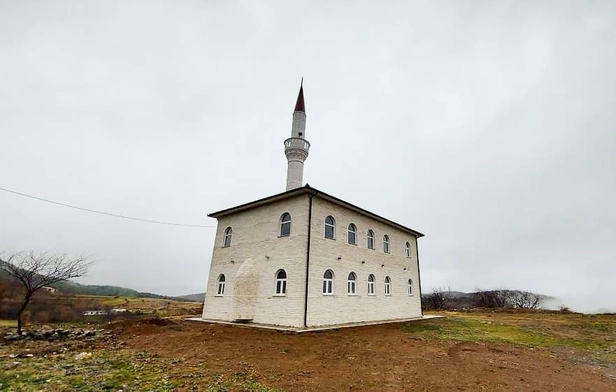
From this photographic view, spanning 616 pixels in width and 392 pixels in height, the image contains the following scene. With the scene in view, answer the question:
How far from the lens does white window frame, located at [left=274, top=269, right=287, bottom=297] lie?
14.5 metres

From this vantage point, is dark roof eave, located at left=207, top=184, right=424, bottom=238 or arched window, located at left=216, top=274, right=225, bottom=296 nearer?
dark roof eave, located at left=207, top=184, right=424, bottom=238

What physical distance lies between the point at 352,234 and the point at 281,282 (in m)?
5.30

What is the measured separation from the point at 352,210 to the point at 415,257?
9.85 meters

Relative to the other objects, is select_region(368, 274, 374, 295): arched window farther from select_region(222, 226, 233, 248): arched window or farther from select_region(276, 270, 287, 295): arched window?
select_region(222, 226, 233, 248): arched window

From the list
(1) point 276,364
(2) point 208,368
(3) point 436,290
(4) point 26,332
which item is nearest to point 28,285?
(4) point 26,332

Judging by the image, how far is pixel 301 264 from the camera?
1412cm

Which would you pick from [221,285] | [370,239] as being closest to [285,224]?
[221,285]

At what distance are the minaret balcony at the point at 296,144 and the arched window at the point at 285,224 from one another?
6992mm

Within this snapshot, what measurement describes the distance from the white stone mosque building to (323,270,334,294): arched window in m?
0.05

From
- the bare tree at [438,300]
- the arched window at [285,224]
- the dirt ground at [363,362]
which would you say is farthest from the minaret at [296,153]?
the bare tree at [438,300]

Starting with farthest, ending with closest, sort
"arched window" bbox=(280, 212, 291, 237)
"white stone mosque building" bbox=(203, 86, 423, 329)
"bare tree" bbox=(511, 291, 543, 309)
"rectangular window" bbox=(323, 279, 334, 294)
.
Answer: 1. "bare tree" bbox=(511, 291, 543, 309)
2. "arched window" bbox=(280, 212, 291, 237)
3. "rectangular window" bbox=(323, 279, 334, 294)
4. "white stone mosque building" bbox=(203, 86, 423, 329)

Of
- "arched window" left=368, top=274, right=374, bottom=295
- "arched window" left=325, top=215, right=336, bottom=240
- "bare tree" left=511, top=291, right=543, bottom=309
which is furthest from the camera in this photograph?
"bare tree" left=511, top=291, right=543, bottom=309

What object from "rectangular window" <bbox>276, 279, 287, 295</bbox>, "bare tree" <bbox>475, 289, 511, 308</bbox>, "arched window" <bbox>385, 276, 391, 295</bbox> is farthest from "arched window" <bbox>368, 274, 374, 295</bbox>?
"bare tree" <bbox>475, 289, 511, 308</bbox>

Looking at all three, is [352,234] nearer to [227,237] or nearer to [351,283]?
[351,283]
